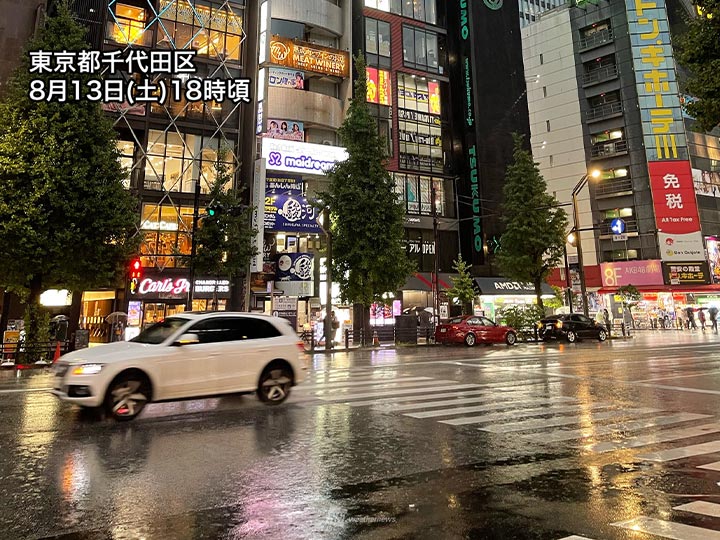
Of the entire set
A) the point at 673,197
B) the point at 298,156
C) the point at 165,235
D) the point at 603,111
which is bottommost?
the point at 165,235

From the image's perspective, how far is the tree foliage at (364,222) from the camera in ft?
86.0

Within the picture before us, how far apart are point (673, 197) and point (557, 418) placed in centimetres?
5107

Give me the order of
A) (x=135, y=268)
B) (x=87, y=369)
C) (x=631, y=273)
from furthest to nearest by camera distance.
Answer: (x=631, y=273), (x=135, y=268), (x=87, y=369)

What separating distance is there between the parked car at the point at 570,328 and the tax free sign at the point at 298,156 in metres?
17.7

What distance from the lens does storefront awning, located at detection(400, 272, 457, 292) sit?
3634 centimetres

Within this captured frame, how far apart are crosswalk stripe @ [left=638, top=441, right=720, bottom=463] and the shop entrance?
26.3 metres

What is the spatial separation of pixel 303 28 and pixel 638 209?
38.9 metres

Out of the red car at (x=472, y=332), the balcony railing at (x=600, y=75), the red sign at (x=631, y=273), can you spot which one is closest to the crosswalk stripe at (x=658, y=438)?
the red car at (x=472, y=332)

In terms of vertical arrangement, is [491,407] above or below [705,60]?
below

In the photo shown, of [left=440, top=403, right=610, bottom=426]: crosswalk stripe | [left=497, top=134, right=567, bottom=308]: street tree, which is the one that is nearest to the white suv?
[left=440, top=403, right=610, bottom=426]: crosswalk stripe

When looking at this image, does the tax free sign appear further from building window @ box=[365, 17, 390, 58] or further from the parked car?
the parked car

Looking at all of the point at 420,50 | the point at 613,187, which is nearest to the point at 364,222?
the point at 420,50

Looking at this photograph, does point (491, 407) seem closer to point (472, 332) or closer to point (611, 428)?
point (611, 428)

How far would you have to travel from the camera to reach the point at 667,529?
3.54m
